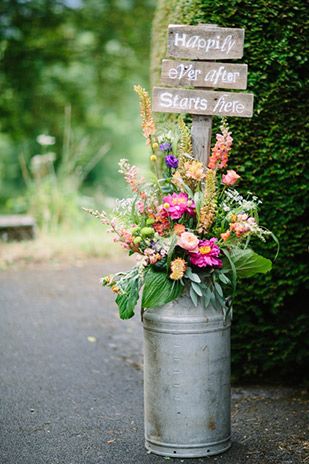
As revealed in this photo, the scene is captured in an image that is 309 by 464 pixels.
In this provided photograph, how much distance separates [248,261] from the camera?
3.98 meters

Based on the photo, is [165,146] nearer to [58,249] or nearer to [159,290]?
[159,290]

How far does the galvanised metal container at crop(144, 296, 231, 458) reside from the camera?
12.7ft

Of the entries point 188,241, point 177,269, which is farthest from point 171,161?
point 177,269

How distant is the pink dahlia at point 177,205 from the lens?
12.5ft

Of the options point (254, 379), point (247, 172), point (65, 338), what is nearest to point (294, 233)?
point (247, 172)

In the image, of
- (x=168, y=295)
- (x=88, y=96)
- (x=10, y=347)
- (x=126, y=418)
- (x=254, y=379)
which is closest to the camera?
(x=168, y=295)

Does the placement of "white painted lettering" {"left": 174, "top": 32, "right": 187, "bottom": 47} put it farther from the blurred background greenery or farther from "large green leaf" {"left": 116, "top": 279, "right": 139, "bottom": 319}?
the blurred background greenery

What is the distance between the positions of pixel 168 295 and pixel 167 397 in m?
0.54

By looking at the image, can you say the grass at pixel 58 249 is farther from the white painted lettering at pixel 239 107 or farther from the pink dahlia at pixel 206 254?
the pink dahlia at pixel 206 254

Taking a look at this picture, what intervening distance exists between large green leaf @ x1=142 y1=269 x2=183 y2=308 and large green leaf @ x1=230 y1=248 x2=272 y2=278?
35 cm

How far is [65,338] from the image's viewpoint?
21.1ft

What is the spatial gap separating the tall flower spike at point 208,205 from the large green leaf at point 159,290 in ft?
0.98

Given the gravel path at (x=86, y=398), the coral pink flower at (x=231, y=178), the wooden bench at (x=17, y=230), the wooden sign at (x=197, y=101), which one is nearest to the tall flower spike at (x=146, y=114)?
the wooden sign at (x=197, y=101)

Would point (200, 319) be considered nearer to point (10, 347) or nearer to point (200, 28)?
point (200, 28)
